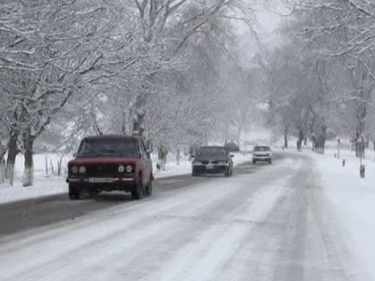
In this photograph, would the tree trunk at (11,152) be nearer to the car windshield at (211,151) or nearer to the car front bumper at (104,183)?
the car front bumper at (104,183)

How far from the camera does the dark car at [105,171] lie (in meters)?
21.4

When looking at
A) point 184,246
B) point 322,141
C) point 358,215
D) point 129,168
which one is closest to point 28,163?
point 129,168

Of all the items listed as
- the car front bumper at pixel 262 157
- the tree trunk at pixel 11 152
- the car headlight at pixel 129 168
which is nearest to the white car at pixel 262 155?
the car front bumper at pixel 262 157

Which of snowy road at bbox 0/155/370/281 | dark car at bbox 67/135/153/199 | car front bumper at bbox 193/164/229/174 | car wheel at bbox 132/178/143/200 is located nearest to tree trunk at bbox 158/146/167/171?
car front bumper at bbox 193/164/229/174

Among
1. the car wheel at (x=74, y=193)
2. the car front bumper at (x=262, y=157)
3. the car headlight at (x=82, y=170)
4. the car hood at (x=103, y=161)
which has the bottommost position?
the car wheel at (x=74, y=193)

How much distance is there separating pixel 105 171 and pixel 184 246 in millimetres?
9846

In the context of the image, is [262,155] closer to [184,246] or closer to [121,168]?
[121,168]

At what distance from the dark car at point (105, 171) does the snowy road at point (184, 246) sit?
1.79 m

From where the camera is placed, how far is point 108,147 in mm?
22641

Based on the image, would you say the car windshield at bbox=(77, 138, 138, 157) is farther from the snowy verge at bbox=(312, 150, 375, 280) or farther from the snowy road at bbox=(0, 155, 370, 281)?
the snowy verge at bbox=(312, 150, 375, 280)

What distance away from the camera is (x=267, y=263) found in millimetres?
10453

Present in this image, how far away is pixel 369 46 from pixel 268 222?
771cm

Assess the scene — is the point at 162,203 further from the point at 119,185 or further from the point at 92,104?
the point at 92,104

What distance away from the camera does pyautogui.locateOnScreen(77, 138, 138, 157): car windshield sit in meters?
22.5
